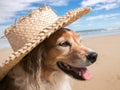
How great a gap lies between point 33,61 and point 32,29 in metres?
0.34

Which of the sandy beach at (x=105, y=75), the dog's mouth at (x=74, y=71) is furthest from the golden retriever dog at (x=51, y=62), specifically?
the sandy beach at (x=105, y=75)

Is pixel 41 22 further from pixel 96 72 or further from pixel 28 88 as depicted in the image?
pixel 96 72

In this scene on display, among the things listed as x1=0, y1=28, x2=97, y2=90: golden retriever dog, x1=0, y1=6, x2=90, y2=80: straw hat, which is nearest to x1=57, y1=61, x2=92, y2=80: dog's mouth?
x1=0, y1=28, x2=97, y2=90: golden retriever dog

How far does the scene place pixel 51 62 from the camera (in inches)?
144

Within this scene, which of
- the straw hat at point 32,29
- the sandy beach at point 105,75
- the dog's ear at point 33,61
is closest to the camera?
the straw hat at point 32,29

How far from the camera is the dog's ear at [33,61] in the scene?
11.8ft

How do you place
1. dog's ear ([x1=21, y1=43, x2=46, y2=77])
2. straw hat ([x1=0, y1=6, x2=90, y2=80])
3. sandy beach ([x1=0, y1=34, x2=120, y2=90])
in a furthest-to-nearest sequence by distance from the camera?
sandy beach ([x1=0, y1=34, x2=120, y2=90]), dog's ear ([x1=21, y1=43, x2=46, y2=77]), straw hat ([x1=0, y1=6, x2=90, y2=80])

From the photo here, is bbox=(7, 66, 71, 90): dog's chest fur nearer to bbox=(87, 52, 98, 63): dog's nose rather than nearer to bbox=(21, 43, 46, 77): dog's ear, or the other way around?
bbox=(21, 43, 46, 77): dog's ear

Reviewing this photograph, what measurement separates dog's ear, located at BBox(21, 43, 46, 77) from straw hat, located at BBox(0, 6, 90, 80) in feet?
0.42

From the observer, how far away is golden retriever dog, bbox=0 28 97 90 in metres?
3.61

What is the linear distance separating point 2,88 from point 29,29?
27.9 inches

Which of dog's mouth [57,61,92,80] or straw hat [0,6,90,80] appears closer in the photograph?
straw hat [0,6,90,80]

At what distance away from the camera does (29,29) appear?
367 centimetres

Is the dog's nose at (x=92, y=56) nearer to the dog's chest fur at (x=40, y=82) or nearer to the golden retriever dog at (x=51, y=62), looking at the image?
the golden retriever dog at (x=51, y=62)
